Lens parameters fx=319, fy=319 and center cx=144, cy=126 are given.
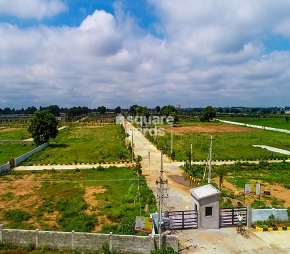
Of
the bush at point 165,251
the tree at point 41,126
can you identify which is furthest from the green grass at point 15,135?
the bush at point 165,251

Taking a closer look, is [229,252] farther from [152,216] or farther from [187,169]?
[187,169]

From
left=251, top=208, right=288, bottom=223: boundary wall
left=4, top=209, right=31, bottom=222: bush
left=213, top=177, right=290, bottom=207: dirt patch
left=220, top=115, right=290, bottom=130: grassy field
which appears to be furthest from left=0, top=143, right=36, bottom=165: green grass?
left=220, top=115, right=290, bottom=130: grassy field

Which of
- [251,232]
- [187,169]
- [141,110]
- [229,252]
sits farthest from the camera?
[141,110]

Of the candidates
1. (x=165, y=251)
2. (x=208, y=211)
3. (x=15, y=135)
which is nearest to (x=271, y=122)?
(x=15, y=135)

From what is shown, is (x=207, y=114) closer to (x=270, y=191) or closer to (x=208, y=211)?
(x=270, y=191)

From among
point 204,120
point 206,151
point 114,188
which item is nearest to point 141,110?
point 204,120

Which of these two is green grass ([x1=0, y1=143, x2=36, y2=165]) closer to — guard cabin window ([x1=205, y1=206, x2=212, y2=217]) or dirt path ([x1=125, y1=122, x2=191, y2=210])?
dirt path ([x1=125, y1=122, x2=191, y2=210])
